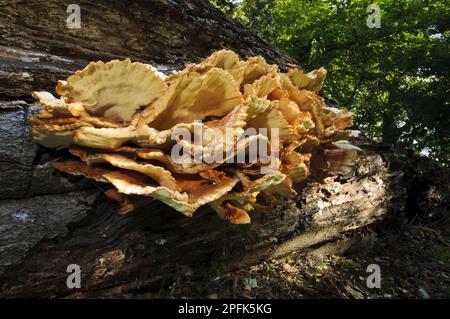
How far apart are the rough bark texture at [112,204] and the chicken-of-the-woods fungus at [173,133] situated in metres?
0.28

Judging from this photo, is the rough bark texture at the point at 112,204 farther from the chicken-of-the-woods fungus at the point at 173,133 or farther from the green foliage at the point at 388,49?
the green foliage at the point at 388,49

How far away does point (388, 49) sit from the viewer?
1367 centimetres

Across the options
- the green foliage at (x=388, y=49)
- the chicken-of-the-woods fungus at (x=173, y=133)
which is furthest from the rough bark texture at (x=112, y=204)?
the green foliage at (x=388, y=49)

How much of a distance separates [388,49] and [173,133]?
47.0 feet

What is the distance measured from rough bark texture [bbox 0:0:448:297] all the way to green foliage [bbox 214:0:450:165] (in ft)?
25.6

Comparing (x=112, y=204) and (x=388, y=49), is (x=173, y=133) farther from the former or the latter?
(x=388, y=49)

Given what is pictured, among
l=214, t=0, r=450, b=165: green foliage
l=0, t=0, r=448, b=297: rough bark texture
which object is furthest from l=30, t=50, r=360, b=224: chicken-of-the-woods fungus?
l=214, t=0, r=450, b=165: green foliage

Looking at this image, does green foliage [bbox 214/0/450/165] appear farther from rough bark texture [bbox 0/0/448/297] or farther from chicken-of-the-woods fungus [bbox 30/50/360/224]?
chicken-of-the-woods fungus [bbox 30/50/360/224]

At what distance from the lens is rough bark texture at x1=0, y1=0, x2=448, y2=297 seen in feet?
7.54

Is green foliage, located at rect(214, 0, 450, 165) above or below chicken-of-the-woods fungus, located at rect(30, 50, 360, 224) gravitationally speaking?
above

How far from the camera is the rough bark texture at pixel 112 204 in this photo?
2299 mm

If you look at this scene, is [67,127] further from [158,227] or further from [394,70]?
[394,70]

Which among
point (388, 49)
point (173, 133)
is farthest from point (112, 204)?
point (388, 49)

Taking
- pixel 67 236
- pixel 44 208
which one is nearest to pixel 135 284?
pixel 67 236
